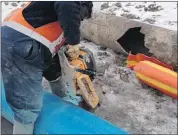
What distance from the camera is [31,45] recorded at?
95.3 inches

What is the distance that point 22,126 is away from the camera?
268cm

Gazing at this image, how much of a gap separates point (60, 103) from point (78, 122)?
0.31m

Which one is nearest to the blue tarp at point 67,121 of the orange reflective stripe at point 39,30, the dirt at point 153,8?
the orange reflective stripe at point 39,30

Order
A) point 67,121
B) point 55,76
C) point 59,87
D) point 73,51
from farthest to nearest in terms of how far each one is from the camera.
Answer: point 59,87, point 55,76, point 73,51, point 67,121

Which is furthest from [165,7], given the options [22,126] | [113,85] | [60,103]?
[22,126]

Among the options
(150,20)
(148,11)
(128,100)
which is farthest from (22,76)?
(148,11)

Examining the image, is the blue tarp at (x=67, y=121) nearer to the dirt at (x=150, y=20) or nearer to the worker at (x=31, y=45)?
the worker at (x=31, y=45)

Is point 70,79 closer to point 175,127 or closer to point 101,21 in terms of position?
point 175,127

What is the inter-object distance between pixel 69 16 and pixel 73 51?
49cm

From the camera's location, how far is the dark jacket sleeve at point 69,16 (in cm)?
222

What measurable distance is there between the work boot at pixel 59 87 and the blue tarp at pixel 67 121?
21 centimetres

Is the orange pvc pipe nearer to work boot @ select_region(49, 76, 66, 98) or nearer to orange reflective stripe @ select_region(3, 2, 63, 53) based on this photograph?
work boot @ select_region(49, 76, 66, 98)

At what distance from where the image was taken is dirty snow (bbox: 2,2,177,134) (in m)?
2.81

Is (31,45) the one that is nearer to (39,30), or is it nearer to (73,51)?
(39,30)
